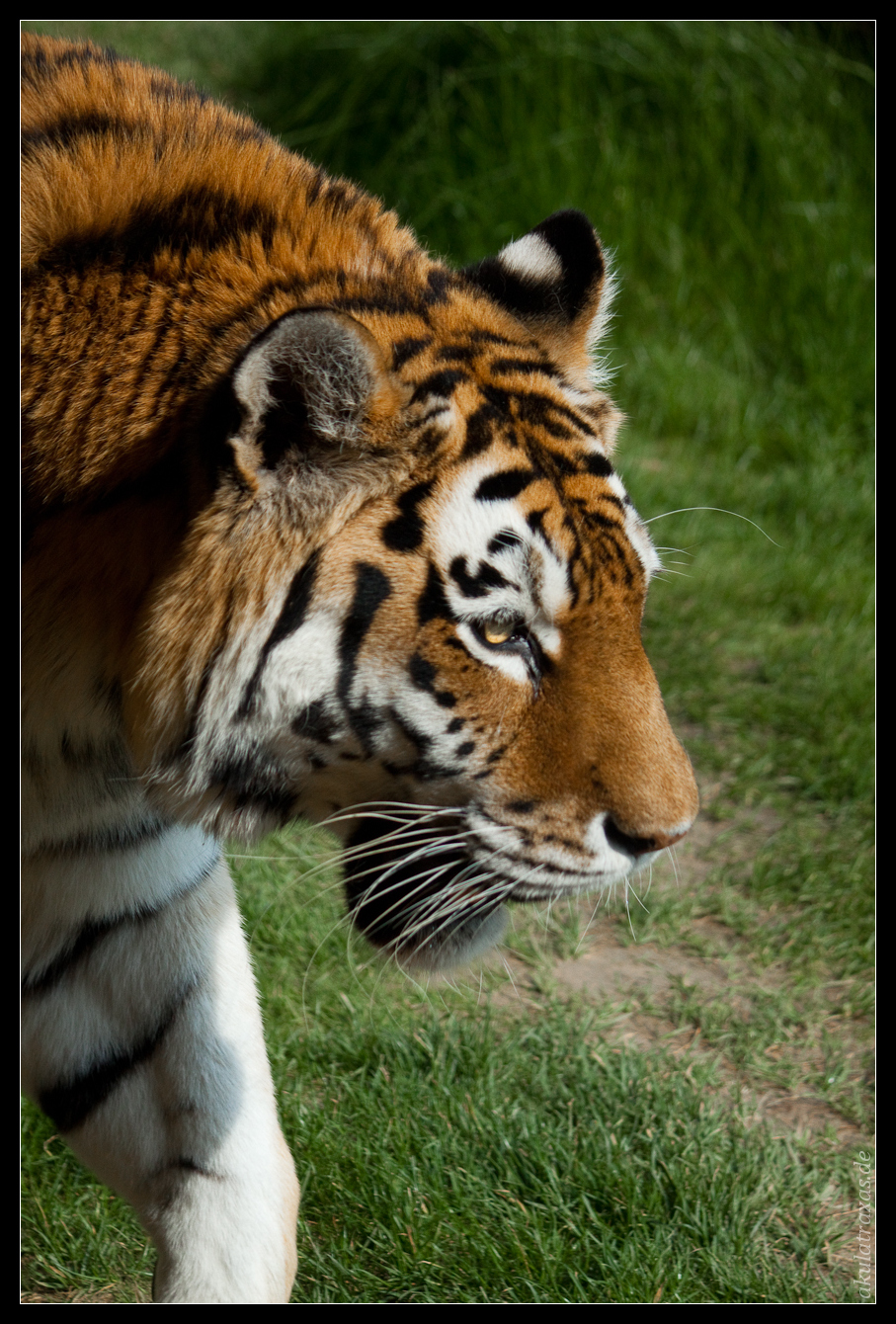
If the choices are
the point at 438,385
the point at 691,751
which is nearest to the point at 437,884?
the point at 438,385

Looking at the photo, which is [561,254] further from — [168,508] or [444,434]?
[168,508]

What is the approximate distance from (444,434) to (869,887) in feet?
6.90

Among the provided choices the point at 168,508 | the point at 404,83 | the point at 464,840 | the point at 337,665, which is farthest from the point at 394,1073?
the point at 404,83

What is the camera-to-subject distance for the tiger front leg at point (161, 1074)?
181cm

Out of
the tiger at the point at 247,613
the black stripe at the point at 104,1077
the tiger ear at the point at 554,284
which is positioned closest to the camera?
the tiger at the point at 247,613

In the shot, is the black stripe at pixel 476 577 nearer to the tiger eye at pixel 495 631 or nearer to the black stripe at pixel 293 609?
the tiger eye at pixel 495 631

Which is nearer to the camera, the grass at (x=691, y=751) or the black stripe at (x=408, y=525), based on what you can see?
the black stripe at (x=408, y=525)

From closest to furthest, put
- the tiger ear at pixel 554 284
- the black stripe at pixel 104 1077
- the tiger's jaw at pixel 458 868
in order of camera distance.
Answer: the tiger's jaw at pixel 458 868 → the black stripe at pixel 104 1077 → the tiger ear at pixel 554 284

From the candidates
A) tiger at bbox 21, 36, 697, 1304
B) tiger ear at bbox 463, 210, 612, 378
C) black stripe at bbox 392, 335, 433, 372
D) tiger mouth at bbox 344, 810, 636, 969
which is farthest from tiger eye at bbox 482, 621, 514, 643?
tiger ear at bbox 463, 210, 612, 378

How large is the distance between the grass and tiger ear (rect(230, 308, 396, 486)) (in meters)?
0.79

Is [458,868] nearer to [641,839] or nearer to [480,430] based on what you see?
[641,839]

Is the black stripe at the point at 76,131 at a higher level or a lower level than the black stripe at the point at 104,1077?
higher

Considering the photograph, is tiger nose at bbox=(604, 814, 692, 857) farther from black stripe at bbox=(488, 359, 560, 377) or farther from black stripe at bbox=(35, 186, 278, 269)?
black stripe at bbox=(35, 186, 278, 269)

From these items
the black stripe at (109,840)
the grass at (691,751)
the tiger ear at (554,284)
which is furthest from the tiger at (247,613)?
the grass at (691,751)
